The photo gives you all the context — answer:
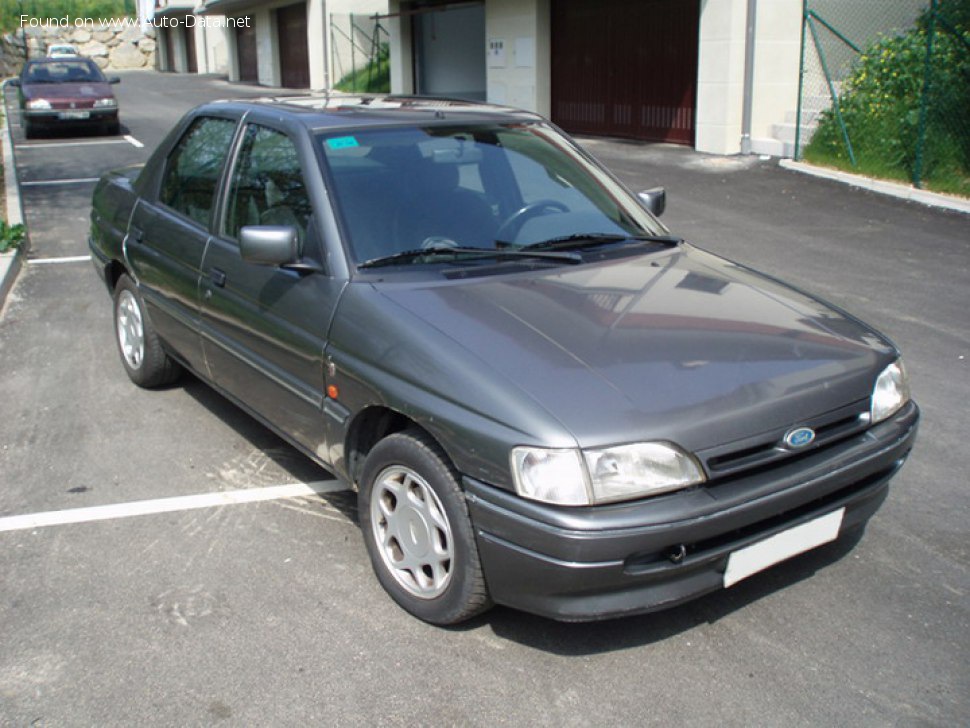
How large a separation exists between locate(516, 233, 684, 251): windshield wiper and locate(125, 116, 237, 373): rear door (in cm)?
168

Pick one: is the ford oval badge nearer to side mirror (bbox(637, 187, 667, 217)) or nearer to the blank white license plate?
the blank white license plate

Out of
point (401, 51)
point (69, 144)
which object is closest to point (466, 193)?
point (69, 144)

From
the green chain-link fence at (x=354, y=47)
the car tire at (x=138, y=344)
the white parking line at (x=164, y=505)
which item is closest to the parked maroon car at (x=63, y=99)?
the green chain-link fence at (x=354, y=47)

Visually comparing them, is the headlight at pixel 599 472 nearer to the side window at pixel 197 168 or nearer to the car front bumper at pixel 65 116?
the side window at pixel 197 168

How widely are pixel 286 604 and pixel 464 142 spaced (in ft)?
7.10

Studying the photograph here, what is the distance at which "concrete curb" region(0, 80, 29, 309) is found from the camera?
8410 millimetres

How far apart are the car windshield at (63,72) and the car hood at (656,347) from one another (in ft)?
66.8

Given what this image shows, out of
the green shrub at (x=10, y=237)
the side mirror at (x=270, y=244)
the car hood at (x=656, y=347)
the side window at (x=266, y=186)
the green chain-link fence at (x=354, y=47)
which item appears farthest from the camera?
the green chain-link fence at (x=354, y=47)

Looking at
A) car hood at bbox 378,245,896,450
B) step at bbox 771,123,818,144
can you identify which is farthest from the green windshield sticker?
step at bbox 771,123,818,144

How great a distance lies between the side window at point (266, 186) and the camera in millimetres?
4148

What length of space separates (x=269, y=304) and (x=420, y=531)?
129 cm

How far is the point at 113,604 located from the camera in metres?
3.62

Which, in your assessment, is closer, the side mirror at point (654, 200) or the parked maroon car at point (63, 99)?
the side mirror at point (654, 200)

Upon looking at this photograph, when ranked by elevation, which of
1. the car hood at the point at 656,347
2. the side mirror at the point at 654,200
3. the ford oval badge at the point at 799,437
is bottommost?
the ford oval badge at the point at 799,437
